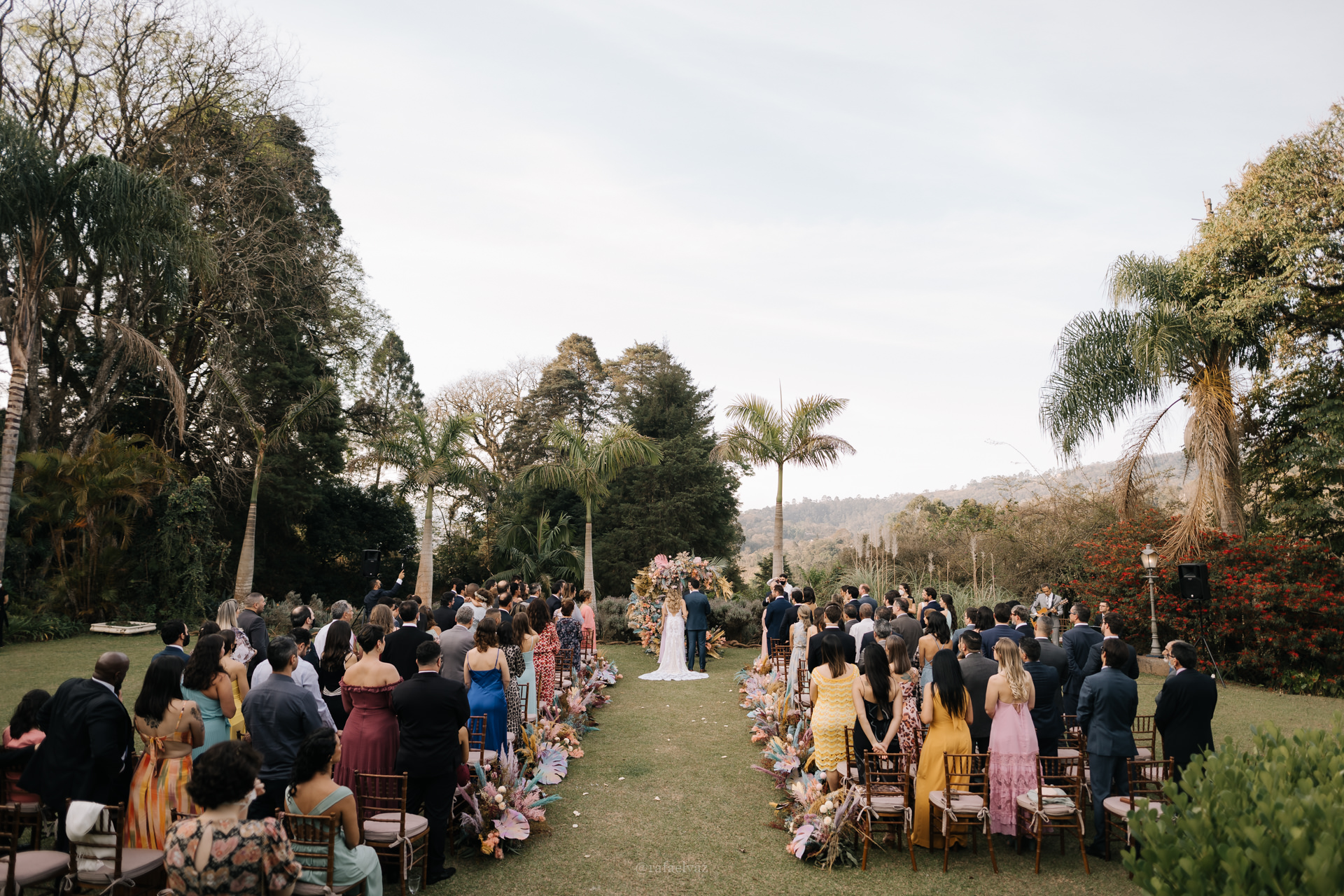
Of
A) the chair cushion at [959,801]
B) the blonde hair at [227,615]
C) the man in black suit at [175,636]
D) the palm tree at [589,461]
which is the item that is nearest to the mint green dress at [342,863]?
the man in black suit at [175,636]

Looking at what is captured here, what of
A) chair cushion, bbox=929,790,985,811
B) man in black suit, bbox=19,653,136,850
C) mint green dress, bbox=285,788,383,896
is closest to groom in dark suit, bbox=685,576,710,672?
chair cushion, bbox=929,790,985,811

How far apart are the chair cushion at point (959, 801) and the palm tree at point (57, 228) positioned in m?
15.1

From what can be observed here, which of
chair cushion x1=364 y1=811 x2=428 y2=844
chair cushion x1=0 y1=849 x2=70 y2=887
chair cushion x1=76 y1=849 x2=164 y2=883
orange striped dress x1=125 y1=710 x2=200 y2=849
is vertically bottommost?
chair cushion x1=364 y1=811 x2=428 y2=844

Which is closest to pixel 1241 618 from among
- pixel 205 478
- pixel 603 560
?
pixel 603 560

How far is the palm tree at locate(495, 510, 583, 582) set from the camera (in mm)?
22609

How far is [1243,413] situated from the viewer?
15156mm

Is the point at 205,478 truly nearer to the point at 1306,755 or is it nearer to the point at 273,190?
the point at 273,190

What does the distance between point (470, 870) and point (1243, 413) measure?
16.7m

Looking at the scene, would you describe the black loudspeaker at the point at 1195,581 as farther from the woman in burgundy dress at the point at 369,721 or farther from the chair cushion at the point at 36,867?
the chair cushion at the point at 36,867

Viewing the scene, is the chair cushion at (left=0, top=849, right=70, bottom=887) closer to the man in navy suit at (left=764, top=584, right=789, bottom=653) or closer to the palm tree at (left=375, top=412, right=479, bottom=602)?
the man in navy suit at (left=764, top=584, right=789, bottom=653)

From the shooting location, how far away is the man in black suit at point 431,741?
15.8 feet

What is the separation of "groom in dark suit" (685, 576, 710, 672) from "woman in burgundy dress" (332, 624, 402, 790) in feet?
28.6

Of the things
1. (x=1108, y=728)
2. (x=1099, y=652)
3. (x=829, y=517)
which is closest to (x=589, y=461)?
(x=1099, y=652)

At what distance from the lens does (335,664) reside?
5914mm
